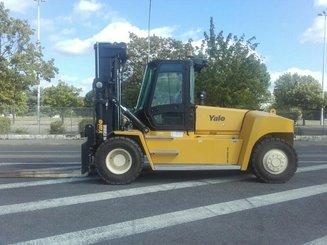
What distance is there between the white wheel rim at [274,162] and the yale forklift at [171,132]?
21 mm

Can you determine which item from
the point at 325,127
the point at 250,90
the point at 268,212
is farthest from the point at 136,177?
the point at 325,127

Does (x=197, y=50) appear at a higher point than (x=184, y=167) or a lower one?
higher

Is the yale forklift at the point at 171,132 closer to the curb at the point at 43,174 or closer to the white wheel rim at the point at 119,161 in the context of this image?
the white wheel rim at the point at 119,161

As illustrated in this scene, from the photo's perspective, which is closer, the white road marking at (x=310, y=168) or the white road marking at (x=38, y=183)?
the white road marking at (x=38, y=183)

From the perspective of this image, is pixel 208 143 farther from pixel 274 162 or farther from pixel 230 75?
pixel 230 75

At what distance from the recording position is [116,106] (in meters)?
10.3

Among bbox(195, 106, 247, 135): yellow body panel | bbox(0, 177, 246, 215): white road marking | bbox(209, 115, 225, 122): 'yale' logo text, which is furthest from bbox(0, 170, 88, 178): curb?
bbox(209, 115, 225, 122): 'yale' logo text

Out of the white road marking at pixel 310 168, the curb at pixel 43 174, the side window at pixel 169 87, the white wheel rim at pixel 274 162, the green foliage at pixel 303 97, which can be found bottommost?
the curb at pixel 43 174

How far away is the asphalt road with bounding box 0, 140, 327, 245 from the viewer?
5.96 meters

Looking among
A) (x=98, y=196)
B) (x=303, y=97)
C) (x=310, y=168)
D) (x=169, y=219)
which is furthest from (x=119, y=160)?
(x=303, y=97)

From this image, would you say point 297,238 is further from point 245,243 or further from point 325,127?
point 325,127

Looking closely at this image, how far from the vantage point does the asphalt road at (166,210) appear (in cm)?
596

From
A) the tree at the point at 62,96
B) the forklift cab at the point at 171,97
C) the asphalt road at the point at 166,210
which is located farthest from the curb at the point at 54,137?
the tree at the point at 62,96

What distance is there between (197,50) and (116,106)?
21174 mm
